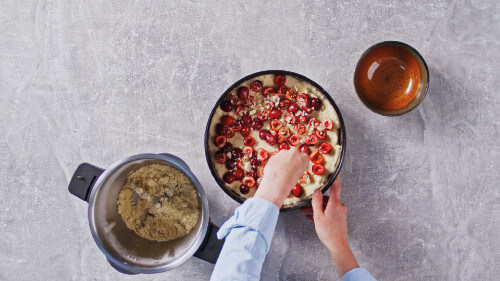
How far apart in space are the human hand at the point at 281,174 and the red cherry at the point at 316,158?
3.1 inches

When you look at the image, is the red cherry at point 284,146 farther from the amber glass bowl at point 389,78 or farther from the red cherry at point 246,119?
the amber glass bowl at point 389,78

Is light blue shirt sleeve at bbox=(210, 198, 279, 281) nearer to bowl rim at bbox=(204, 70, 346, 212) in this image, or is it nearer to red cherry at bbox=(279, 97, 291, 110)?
bowl rim at bbox=(204, 70, 346, 212)

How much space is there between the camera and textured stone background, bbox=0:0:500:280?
3.56ft

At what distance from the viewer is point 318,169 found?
1.00 m

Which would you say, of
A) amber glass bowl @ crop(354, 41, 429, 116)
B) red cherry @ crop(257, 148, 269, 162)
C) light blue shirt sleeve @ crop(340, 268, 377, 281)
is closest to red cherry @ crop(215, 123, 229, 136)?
red cherry @ crop(257, 148, 269, 162)

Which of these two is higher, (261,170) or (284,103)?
→ (284,103)

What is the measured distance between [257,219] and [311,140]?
291mm

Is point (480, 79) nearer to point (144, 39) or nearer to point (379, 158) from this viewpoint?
point (379, 158)

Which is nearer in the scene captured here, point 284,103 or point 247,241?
point 247,241

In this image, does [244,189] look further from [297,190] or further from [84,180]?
[84,180]

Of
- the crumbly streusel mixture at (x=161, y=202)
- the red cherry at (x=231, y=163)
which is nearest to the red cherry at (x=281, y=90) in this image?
the red cherry at (x=231, y=163)

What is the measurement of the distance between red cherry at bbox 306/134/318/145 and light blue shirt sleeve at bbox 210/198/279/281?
24 cm

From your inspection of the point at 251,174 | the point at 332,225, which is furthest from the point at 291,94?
the point at 332,225

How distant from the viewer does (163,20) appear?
43.9 inches
